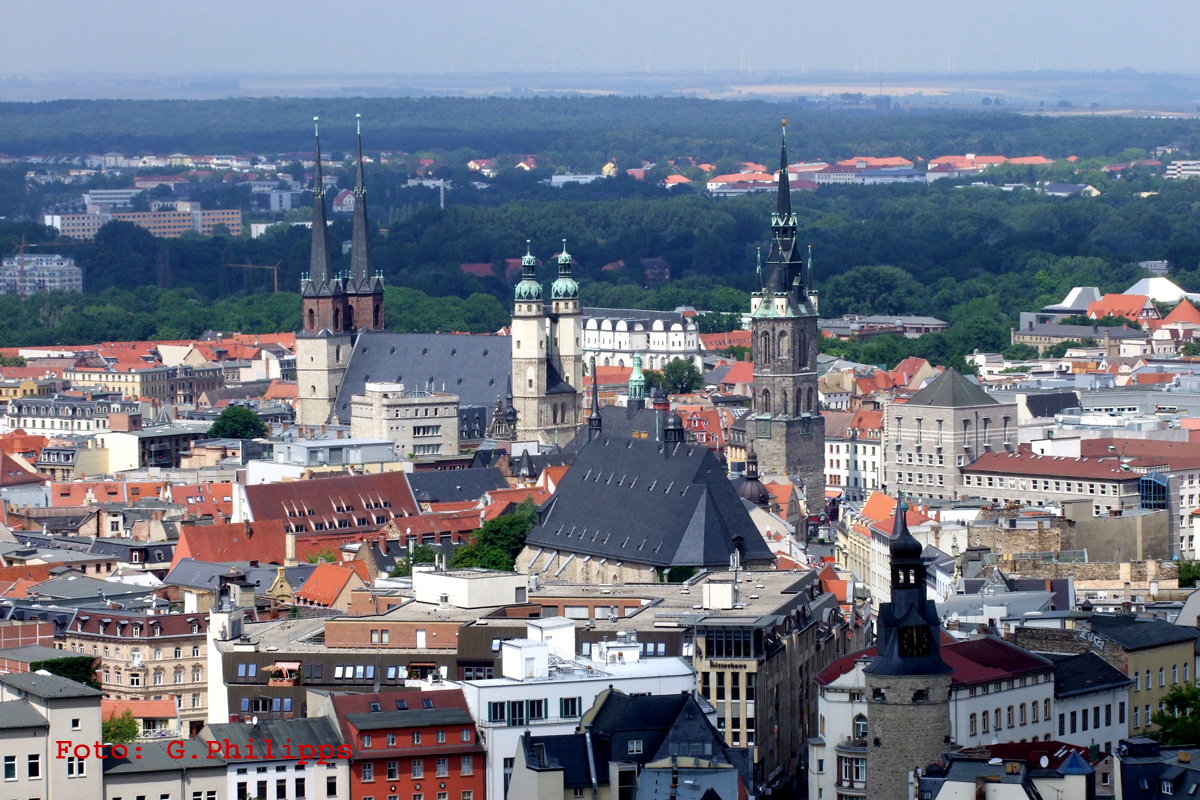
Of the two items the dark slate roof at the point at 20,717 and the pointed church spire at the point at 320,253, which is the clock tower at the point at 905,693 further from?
the pointed church spire at the point at 320,253

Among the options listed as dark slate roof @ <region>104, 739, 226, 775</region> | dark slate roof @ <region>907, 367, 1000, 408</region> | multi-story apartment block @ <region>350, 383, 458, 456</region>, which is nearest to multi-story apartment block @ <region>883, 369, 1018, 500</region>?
dark slate roof @ <region>907, 367, 1000, 408</region>

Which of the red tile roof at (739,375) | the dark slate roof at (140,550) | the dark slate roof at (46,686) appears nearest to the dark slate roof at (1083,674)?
the dark slate roof at (46,686)

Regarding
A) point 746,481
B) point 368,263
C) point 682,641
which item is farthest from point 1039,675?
point 368,263

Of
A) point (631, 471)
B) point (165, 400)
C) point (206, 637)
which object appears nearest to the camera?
point (206, 637)

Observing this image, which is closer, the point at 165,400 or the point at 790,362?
the point at 790,362

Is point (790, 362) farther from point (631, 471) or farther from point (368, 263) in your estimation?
point (631, 471)

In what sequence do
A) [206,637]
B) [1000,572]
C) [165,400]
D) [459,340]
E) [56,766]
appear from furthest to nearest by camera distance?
[165,400], [459,340], [1000,572], [206,637], [56,766]

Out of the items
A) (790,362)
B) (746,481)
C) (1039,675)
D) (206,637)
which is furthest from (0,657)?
(790,362)

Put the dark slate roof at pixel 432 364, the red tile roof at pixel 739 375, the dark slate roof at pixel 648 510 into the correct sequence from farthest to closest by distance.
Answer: the red tile roof at pixel 739 375, the dark slate roof at pixel 432 364, the dark slate roof at pixel 648 510
